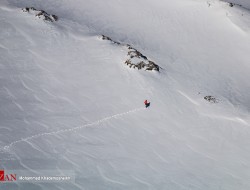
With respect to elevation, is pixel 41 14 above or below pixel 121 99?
above

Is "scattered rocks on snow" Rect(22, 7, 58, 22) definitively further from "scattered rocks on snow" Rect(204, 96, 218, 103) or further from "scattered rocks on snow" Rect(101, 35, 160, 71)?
"scattered rocks on snow" Rect(204, 96, 218, 103)

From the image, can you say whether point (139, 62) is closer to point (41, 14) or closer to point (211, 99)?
point (211, 99)

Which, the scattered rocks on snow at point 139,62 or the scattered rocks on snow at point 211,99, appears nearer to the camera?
the scattered rocks on snow at point 211,99

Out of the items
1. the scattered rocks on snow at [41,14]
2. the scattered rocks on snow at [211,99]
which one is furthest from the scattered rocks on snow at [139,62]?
the scattered rocks on snow at [41,14]

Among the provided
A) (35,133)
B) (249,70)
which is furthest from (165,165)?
(249,70)

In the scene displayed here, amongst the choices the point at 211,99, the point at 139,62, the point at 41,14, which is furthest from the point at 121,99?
the point at 41,14

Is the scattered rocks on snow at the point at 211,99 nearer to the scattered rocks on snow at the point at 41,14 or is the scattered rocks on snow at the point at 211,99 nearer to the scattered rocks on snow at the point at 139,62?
the scattered rocks on snow at the point at 139,62

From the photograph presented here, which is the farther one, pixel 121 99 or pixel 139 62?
pixel 139 62

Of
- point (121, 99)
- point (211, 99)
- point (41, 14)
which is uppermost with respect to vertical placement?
point (41, 14)
